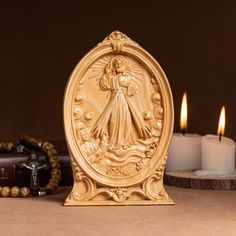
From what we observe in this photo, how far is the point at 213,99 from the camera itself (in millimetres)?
1659

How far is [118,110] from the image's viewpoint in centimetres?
121

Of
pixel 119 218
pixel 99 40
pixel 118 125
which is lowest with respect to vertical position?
pixel 119 218

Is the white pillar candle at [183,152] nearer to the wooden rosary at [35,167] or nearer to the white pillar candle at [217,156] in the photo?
the white pillar candle at [217,156]

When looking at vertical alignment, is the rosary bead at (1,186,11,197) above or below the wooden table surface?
above

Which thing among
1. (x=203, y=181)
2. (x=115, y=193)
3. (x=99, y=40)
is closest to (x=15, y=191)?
(x=115, y=193)

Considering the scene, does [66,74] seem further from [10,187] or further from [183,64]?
[10,187]

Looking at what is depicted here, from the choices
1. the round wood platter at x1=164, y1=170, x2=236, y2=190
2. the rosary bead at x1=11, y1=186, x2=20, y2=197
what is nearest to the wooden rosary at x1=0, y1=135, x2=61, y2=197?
the rosary bead at x1=11, y1=186, x2=20, y2=197

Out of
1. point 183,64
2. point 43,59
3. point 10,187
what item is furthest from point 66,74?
point 10,187

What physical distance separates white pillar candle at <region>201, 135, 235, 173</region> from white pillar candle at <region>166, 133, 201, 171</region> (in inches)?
1.7

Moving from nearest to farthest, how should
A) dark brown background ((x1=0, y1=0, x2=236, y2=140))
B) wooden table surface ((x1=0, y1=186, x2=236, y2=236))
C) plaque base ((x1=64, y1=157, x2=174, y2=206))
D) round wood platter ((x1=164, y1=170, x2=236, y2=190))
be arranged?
wooden table surface ((x1=0, y1=186, x2=236, y2=236)) → plaque base ((x1=64, y1=157, x2=174, y2=206)) → round wood platter ((x1=164, y1=170, x2=236, y2=190)) → dark brown background ((x1=0, y1=0, x2=236, y2=140))

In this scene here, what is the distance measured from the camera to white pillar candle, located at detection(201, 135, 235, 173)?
141cm

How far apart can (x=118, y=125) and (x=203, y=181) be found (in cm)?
25

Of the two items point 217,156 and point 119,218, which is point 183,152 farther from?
point 119,218

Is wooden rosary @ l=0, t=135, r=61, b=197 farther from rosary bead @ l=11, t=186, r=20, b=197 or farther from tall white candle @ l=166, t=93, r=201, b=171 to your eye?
tall white candle @ l=166, t=93, r=201, b=171
